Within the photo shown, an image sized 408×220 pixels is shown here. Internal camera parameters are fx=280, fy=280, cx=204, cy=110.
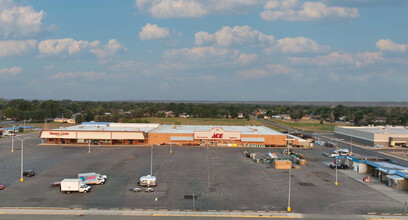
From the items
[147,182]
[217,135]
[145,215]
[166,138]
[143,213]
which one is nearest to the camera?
[145,215]

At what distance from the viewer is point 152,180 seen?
39.1 metres

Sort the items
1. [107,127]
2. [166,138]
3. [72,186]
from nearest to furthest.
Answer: [72,186] → [166,138] → [107,127]

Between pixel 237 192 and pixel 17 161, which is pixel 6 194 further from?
pixel 237 192

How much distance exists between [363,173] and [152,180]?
36.8m

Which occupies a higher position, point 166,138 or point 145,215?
point 166,138

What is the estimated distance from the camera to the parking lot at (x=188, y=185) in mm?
32094

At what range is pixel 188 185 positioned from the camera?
129 ft

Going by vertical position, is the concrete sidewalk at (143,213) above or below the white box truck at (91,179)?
below

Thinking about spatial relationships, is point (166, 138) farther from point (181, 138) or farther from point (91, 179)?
point (91, 179)

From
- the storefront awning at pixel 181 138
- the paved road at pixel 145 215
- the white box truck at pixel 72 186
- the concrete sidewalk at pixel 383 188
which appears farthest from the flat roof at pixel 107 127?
the concrete sidewalk at pixel 383 188

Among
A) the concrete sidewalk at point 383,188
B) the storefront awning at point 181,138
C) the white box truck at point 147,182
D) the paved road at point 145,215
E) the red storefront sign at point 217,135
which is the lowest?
the concrete sidewalk at point 383,188

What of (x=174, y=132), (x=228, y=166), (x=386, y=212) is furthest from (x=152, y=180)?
(x=174, y=132)

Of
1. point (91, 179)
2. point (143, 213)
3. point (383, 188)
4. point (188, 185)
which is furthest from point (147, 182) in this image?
point (383, 188)

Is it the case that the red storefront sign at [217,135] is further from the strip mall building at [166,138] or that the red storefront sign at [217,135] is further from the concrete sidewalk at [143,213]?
the concrete sidewalk at [143,213]
